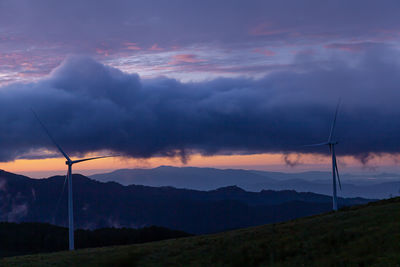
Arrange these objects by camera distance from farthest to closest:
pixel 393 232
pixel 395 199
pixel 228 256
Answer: pixel 395 199
pixel 228 256
pixel 393 232

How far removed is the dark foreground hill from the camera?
47.8 metres

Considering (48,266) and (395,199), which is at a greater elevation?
(395,199)

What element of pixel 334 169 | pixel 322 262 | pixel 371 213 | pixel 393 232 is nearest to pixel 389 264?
pixel 322 262

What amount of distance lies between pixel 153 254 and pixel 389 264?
1290 inches

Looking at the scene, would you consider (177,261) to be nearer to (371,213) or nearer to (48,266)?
(48,266)

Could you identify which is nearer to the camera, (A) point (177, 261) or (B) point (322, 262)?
(B) point (322, 262)

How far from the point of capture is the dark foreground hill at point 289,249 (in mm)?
47781

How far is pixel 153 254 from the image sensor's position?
215ft

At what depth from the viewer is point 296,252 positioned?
2110 inches

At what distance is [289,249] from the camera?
54.8 m

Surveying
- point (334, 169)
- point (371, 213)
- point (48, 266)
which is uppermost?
point (334, 169)

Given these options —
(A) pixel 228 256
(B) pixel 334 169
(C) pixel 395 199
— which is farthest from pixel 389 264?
(B) pixel 334 169

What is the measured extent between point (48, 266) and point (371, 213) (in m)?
42.2

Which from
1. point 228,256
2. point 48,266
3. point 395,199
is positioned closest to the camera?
point 228,256
